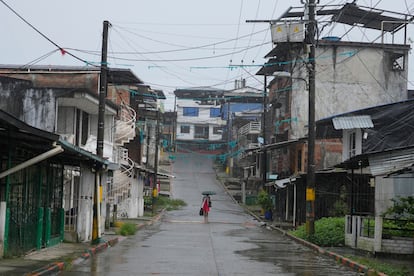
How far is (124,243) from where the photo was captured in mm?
25625

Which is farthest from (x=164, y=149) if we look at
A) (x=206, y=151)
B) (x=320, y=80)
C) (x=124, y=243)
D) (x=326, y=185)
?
(x=124, y=243)

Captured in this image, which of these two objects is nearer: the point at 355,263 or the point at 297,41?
the point at 355,263

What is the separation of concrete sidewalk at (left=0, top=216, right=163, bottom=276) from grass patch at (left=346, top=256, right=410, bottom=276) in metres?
7.96

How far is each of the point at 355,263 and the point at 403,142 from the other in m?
10.1

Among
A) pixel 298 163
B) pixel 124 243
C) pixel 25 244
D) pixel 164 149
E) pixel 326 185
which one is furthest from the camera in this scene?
pixel 164 149

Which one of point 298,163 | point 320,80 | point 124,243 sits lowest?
point 124,243

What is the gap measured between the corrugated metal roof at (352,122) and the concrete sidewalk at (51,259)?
12.7 metres

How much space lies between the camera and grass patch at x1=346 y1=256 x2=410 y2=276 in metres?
15.3

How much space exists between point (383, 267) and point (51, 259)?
8741 millimetres

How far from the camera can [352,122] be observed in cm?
3022

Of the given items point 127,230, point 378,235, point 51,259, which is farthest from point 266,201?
point 51,259

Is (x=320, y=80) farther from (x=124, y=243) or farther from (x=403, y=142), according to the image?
(x=124, y=243)

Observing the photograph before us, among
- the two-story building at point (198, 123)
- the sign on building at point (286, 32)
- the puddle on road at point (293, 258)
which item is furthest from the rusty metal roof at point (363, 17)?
the two-story building at point (198, 123)

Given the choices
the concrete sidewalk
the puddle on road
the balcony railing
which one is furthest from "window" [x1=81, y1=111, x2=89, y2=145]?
the balcony railing
